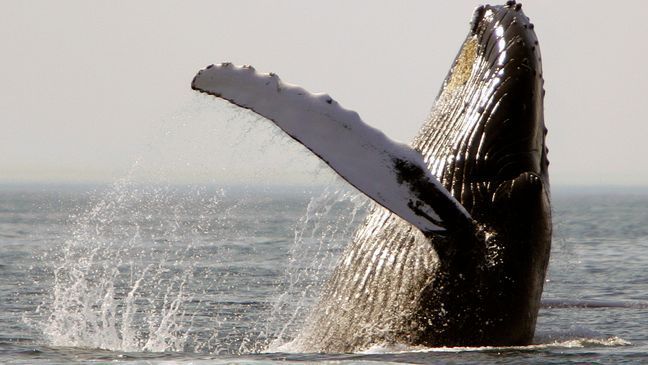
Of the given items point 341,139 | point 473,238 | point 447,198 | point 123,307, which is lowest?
point 123,307

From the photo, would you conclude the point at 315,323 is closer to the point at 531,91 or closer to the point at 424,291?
the point at 424,291

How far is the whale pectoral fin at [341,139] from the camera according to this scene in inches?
348

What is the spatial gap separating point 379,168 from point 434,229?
0.69 metres

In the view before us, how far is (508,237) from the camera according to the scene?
9359 millimetres

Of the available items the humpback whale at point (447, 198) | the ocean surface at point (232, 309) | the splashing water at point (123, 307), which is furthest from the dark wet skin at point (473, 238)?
the splashing water at point (123, 307)

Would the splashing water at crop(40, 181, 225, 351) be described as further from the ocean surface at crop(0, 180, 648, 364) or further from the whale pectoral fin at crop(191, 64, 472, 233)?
the whale pectoral fin at crop(191, 64, 472, 233)

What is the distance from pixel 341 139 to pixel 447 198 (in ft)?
3.03

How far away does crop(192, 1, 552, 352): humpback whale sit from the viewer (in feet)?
29.3

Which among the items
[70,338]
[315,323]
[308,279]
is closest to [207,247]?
[308,279]

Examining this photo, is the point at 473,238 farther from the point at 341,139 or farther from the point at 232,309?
the point at 232,309

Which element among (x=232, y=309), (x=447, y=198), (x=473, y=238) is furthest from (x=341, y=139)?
(x=232, y=309)

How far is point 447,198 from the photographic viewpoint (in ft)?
29.5

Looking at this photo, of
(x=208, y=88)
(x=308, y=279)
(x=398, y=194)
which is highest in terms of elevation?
(x=208, y=88)

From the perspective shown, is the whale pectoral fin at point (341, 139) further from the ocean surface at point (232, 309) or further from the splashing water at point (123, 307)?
the splashing water at point (123, 307)
